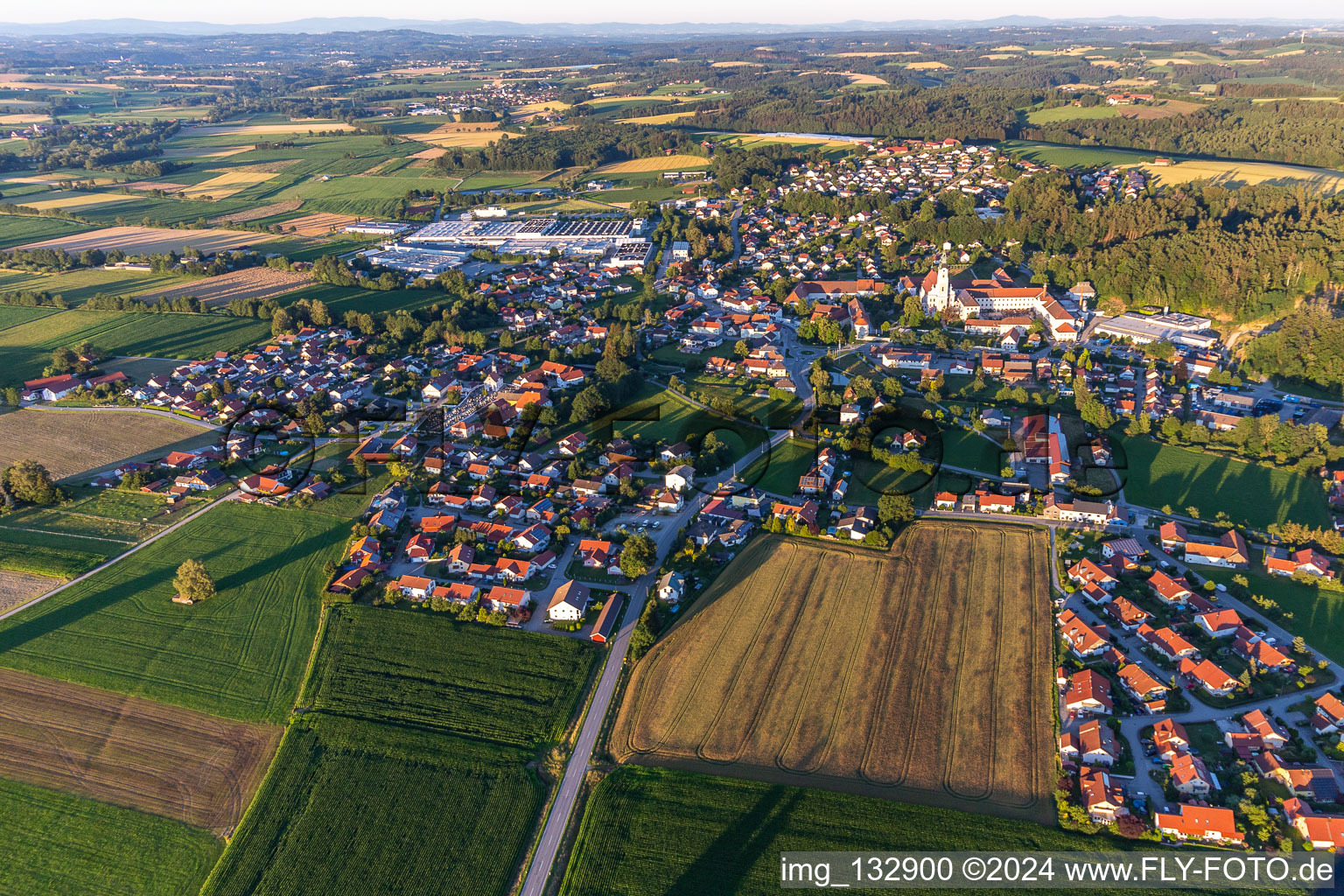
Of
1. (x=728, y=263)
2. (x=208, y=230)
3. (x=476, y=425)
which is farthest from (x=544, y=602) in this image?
(x=208, y=230)

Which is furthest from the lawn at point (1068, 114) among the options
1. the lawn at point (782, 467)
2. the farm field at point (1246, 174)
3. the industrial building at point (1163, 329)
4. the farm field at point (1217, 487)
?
the lawn at point (782, 467)

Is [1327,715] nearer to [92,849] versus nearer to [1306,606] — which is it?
[1306,606]

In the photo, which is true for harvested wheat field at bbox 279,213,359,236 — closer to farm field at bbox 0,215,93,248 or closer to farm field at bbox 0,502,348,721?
farm field at bbox 0,215,93,248

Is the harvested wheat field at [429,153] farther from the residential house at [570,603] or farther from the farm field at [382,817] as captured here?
the farm field at [382,817]

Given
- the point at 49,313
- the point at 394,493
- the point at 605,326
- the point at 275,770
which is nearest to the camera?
the point at 275,770

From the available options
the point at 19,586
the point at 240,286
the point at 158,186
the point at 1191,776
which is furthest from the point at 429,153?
the point at 1191,776

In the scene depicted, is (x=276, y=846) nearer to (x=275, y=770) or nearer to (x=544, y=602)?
(x=275, y=770)
